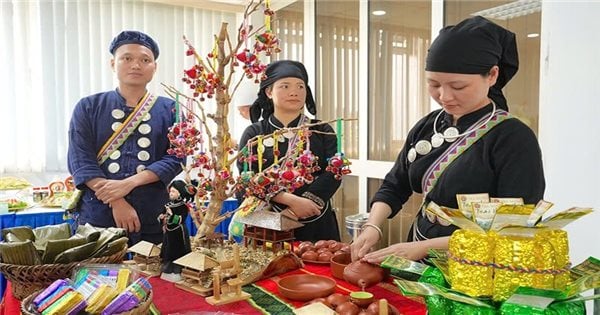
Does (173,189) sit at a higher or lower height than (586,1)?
lower

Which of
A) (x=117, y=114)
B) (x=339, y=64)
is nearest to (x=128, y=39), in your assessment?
(x=117, y=114)

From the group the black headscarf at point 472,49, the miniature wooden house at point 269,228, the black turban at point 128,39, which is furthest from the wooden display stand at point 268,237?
the black turban at point 128,39

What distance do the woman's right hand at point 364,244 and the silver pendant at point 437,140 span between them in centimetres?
30

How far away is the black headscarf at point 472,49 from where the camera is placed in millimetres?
1140

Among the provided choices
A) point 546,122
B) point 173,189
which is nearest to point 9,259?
point 173,189

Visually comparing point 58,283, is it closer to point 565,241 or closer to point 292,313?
point 292,313

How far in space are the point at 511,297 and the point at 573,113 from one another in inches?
64.0

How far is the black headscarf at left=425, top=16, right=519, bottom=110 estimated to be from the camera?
1140 mm

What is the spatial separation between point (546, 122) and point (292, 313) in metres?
1.68

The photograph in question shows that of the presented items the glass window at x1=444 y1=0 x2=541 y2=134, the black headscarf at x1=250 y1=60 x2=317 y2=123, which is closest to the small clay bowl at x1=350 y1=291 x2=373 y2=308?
the black headscarf at x1=250 y1=60 x2=317 y2=123

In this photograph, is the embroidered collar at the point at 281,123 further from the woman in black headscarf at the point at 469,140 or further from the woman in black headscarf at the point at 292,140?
the woman in black headscarf at the point at 469,140

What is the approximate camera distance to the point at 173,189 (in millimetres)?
1372

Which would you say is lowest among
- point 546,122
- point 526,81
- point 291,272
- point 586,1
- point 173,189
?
point 291,272

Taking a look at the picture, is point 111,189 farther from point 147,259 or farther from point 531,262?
point 531,262
